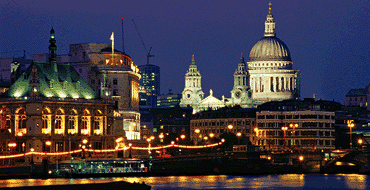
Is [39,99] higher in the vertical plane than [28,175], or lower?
higher

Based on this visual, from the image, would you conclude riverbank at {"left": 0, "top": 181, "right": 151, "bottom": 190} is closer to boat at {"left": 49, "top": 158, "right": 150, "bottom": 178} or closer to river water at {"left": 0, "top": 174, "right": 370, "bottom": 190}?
river water at {"left": 0, "top": 174, "right": 370, "bottom": 190}

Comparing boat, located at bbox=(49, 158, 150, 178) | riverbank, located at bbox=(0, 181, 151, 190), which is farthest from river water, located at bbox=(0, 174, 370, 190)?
riverbank, located at bbox=(0, 181, 151, 190)

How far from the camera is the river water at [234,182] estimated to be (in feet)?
554

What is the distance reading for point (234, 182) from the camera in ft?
596

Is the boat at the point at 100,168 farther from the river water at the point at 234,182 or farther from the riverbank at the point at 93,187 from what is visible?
the riverbank at the point at 93,187

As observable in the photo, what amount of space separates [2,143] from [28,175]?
17.4 meters

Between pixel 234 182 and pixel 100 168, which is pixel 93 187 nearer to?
pixel 234 182

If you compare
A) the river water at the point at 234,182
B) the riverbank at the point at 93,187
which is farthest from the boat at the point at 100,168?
the riverbank at the point at 93,187

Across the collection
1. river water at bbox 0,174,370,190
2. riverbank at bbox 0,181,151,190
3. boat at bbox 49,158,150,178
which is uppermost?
boat at bbox 49,158,150,178

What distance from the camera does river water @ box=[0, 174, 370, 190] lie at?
16875cm

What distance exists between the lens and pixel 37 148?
19675 centimetres

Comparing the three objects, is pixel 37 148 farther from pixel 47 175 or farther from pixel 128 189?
pixel 128 189

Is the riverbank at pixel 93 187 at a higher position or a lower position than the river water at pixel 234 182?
higher

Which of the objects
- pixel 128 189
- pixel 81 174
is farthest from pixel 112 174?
pixel 128 189
